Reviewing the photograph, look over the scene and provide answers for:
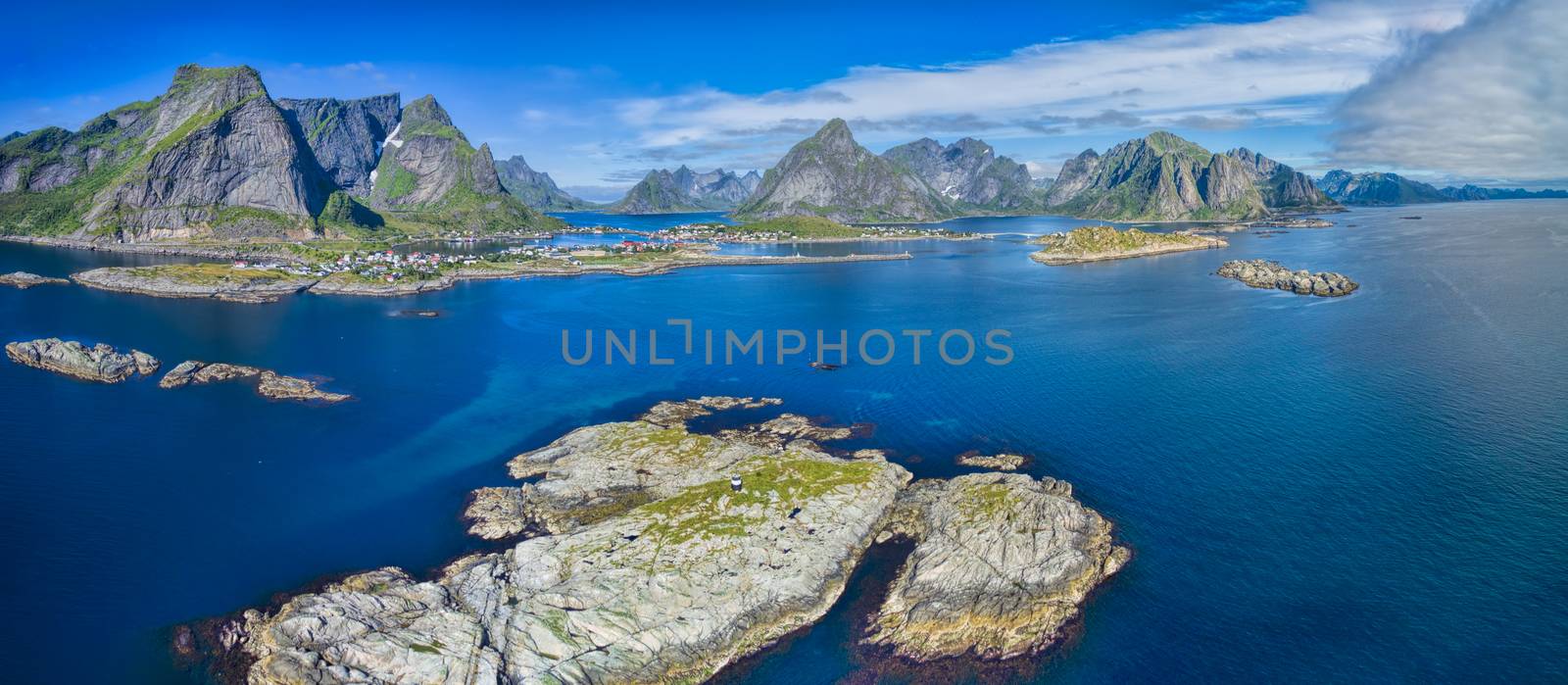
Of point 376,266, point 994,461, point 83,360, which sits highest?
point 376,266

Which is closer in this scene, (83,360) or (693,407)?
(693,407)

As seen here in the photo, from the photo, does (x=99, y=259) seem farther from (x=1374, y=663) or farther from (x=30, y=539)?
(x=1374, y=663)

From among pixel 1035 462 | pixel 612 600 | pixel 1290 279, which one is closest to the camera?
pixel 612 600

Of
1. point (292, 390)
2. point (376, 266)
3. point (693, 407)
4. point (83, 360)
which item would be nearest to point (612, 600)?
point (693, 407)

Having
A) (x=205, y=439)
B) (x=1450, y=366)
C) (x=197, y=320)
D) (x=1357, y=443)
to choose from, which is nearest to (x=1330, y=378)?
(x=1450, y=366)

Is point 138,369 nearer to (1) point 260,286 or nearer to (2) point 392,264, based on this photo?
(1) point 260,286

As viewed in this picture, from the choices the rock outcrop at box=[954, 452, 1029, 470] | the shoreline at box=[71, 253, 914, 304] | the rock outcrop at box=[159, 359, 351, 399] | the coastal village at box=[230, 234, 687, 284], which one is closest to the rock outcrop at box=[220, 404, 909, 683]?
the rock outcrop at box=[954, 452, 1029, 470]

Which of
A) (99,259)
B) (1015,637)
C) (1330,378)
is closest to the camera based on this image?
(1015,637)
